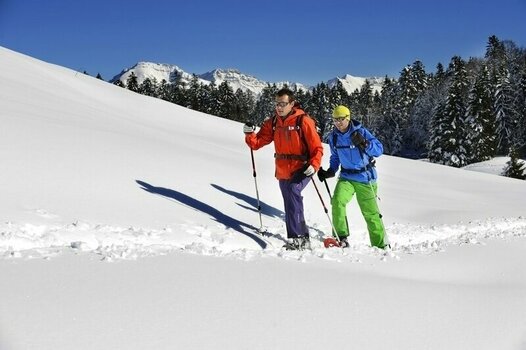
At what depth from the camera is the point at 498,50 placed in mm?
79812

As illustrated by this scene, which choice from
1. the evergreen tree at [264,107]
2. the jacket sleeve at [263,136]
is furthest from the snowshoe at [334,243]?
the evergreen tree at [264,107]

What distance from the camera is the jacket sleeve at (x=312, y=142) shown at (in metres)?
6.39

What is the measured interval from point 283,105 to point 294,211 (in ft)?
5.15

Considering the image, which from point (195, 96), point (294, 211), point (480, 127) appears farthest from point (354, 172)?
point (195, 96)

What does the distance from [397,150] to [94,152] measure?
6682 cm

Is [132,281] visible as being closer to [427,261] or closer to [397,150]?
[427,261]

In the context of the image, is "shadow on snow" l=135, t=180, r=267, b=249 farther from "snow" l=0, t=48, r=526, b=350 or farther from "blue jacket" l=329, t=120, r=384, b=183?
"blue jacket" l=329, t=120, r=384, b=183

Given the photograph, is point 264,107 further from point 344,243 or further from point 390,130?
point 344,243

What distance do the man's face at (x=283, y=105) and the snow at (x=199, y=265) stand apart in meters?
1.98

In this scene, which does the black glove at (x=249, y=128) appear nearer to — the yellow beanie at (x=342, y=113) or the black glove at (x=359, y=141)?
the yellow beanie at (x=342, y=113)

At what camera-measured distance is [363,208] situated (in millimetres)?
7422

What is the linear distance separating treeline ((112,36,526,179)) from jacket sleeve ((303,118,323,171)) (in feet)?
113

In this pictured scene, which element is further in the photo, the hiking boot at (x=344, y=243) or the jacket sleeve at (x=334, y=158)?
the jacket sleeve at (x=334, y=158)

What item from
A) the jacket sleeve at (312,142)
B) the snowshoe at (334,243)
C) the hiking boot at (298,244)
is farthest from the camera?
the snowshoe at (334,243)
